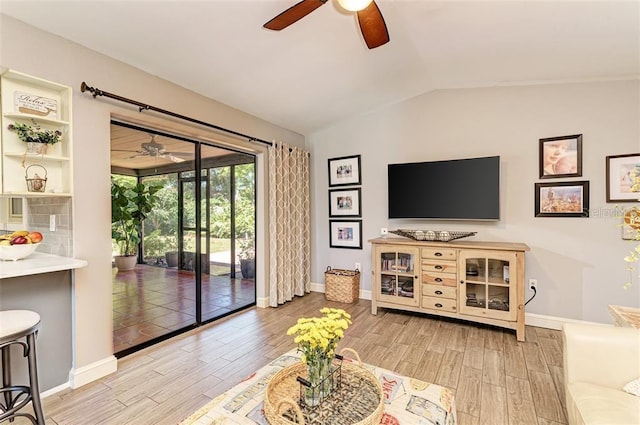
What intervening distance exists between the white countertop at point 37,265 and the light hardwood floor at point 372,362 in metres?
0.92

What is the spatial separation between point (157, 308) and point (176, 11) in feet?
9.19

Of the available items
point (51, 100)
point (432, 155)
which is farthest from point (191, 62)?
point (432, 155)

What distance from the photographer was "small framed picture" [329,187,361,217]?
170 inches

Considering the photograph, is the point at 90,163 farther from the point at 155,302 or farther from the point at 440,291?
the point at 440,291

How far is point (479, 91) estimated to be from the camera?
3.52 m

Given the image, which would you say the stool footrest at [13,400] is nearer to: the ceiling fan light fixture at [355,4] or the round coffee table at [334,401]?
the round coffee table at [334,401]

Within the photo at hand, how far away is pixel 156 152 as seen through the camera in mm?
2916

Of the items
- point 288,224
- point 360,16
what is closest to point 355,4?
point 360,16

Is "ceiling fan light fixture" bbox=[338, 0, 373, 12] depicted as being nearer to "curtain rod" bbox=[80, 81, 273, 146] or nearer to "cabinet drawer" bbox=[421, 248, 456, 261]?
"curtain rod" bbox=[80, 81, 273, 146]

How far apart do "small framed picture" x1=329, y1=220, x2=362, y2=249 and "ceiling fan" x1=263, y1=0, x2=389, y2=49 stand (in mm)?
2701

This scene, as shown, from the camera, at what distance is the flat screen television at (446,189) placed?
10.7ft

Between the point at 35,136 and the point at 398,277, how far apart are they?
11.4ft

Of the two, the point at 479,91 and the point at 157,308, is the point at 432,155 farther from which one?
the point at 157,308

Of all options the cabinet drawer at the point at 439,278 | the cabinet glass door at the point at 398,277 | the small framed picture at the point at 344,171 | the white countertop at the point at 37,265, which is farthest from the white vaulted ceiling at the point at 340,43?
the cabinet drawer at the point at 439,278
